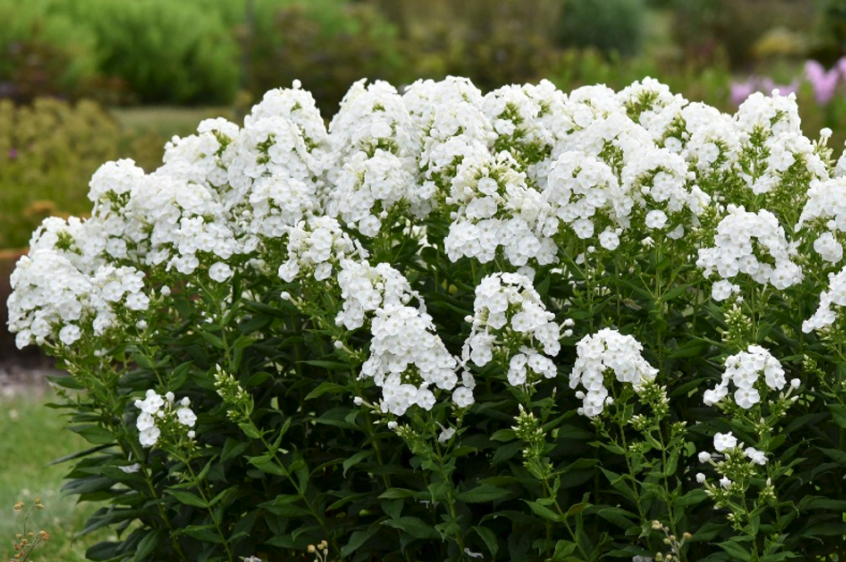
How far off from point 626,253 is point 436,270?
0.66 m

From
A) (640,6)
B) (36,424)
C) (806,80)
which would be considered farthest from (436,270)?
(640,6)

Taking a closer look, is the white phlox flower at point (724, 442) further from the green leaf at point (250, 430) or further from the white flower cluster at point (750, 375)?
the green leaf at point (250, 430)

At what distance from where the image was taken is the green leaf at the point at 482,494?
349cm

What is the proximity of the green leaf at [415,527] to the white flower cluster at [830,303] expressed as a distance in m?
1.17

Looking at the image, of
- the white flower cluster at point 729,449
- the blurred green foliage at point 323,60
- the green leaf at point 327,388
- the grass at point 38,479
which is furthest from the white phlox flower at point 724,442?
the blurred green foliage at point 323,60

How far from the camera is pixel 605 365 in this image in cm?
327

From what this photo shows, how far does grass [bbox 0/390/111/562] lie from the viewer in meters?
5.39

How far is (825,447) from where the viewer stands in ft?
11.8

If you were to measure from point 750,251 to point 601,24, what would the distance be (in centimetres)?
2136

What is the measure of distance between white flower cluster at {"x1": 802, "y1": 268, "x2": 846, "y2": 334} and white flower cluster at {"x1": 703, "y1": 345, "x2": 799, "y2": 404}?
16 centimetres

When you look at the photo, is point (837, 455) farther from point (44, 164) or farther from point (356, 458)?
point (44, 164)

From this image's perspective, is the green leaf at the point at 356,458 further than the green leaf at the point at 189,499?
No

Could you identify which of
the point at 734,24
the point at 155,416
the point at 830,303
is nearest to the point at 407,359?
the point at 155,416

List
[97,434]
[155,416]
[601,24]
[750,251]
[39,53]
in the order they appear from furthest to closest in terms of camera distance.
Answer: [601,24] < [39,53] < [97,434] < [155,416] < [750,251]
